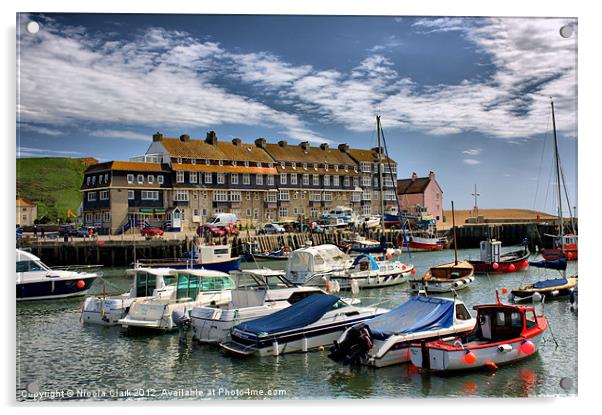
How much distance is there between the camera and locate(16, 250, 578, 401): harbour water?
10.7 m

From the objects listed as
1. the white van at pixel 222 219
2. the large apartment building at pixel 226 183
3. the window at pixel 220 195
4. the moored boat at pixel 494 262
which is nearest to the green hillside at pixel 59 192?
the large apartment building at pixel 226 183

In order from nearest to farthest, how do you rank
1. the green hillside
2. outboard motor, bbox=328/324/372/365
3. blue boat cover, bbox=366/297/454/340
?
A: outboard motor, bbox=328/324/372/365 → blue boat cover, bbox=366/297/454/340 → the green hillside

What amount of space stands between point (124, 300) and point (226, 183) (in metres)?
27.5

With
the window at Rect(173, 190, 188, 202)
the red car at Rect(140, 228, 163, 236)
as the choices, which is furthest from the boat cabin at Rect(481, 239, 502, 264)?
the window at Rect(173, 190, 188, 202)

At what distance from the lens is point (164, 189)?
41625 mm

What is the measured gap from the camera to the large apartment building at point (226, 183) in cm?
4031

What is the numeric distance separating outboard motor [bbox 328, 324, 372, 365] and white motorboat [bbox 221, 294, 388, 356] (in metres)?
1.01

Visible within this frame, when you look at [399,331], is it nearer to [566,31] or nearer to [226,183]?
[566,31]

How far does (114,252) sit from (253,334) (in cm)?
2396

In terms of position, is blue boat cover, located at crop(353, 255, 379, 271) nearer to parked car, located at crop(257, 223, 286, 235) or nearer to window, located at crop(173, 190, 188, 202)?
parked car, located at crop(257, 223, 286, 235)

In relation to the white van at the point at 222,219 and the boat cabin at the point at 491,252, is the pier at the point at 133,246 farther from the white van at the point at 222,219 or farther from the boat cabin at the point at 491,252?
the boat cabin at the point at 491,252

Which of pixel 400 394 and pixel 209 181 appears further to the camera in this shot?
pixel 209 181
